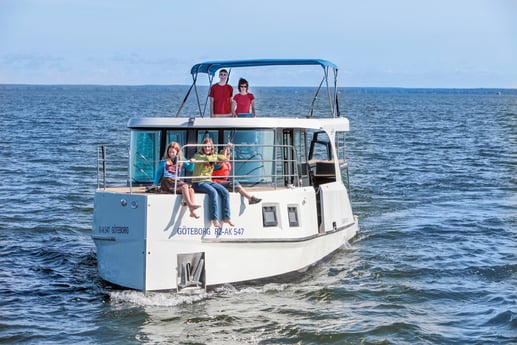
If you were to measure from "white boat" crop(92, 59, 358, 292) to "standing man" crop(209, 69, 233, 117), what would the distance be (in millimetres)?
1593

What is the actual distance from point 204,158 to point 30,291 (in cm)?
380

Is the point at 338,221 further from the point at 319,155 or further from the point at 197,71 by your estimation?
the point at 319,155

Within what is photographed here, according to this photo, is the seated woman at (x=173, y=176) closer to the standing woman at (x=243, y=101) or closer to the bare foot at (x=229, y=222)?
the bare foot at (x=229, y=222)

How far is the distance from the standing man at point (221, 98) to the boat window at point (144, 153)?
1.68m

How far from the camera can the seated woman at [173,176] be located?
14.2 m

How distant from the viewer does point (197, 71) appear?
1927cm

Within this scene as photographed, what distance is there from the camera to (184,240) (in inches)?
560

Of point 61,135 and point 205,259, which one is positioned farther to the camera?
point 61,135

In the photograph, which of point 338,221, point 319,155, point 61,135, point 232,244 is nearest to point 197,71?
point 338,221

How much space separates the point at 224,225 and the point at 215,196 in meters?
0.49

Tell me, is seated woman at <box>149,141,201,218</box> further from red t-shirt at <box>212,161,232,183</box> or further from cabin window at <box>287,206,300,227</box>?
cabin window at <box>287,206,300,227</box>

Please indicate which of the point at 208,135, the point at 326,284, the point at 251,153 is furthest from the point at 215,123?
the point at 326,284

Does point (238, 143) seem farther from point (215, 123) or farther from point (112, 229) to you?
point (112, 229)

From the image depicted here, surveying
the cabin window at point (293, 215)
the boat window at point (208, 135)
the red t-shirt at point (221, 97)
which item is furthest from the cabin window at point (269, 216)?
the red t-shirt at point (221, 97)
